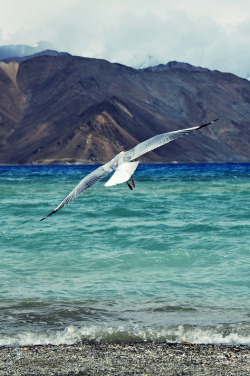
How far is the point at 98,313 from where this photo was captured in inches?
411

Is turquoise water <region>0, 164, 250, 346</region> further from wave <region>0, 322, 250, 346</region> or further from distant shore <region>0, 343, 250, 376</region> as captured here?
distant shore <region>0, 343, 250, 376</region>

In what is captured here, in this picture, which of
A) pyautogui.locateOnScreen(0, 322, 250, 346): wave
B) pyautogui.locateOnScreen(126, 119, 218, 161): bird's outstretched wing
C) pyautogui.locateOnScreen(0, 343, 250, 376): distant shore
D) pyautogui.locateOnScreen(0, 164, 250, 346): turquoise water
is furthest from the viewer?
pyautogui.locateOnScreen(0, 164, 250, 346): turquoise water

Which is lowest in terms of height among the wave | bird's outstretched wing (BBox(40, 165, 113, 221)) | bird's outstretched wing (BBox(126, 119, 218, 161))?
the wave

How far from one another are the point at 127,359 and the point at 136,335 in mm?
1148

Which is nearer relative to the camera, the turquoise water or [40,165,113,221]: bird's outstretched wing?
[40,165,113,221]: bird's outstretched wing

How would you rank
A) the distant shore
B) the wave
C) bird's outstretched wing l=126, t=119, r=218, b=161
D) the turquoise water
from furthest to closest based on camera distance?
the turquoise water < the wave < bird's outstretched wing l=126, t=119, r=218, b=161 < the distant shore

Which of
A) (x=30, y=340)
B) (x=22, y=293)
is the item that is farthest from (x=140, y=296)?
(x=30, y=340)

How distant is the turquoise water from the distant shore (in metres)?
0.43

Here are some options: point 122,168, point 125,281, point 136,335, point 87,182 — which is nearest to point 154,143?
point 122,168

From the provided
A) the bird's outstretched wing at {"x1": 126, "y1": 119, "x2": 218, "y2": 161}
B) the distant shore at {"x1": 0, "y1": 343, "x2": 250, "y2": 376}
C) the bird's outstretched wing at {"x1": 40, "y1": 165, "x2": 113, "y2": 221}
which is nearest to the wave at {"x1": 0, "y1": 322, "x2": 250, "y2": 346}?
the distant shore at {"x1": 0, "y1": 343, "x2": 250, "y2": 376}

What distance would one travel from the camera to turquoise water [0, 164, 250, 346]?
9.34 meters

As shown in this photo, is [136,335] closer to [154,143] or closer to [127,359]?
[127,359]

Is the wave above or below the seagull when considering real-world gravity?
below

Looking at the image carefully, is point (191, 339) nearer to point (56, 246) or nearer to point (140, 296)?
point (140, 296)
